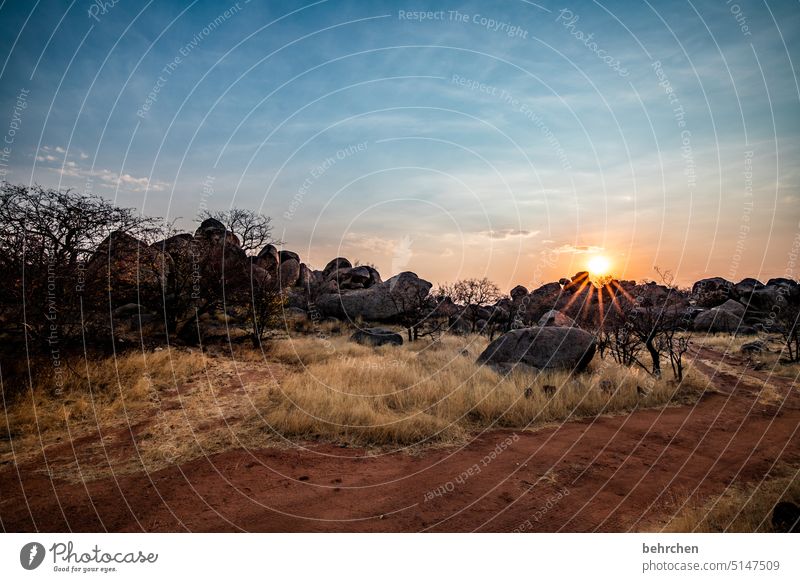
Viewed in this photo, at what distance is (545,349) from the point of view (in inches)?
520

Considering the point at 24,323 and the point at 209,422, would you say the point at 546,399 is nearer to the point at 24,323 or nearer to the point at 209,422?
the point at 209,422

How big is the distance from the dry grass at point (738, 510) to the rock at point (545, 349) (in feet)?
23.7

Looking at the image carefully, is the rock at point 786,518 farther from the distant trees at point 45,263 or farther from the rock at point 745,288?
the rock at point 745,288

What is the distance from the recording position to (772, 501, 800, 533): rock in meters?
4.10

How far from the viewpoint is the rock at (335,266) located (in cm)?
4681

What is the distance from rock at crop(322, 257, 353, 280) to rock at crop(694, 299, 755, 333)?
34944 mm

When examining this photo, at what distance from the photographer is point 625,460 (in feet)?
22.4

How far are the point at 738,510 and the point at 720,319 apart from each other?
34154mm

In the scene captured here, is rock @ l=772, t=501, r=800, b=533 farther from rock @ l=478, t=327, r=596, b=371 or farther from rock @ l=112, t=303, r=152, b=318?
rock @ l=112, t=303, r=152, b=318

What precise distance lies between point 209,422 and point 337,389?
10.4 ft

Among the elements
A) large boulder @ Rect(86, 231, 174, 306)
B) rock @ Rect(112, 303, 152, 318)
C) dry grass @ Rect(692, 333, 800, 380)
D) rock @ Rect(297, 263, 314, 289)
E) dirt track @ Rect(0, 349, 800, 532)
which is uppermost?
rock @ Rect(297, 263, 314, 289)

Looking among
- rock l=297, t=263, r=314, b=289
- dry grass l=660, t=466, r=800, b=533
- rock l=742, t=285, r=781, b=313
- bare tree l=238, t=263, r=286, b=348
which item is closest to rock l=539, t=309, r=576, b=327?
bare tree l=238, t=263, r=286, b=348

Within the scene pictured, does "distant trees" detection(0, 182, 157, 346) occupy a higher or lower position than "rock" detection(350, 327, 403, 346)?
higher

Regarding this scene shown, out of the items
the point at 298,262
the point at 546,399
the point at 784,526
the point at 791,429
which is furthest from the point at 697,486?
the point at 298,262
